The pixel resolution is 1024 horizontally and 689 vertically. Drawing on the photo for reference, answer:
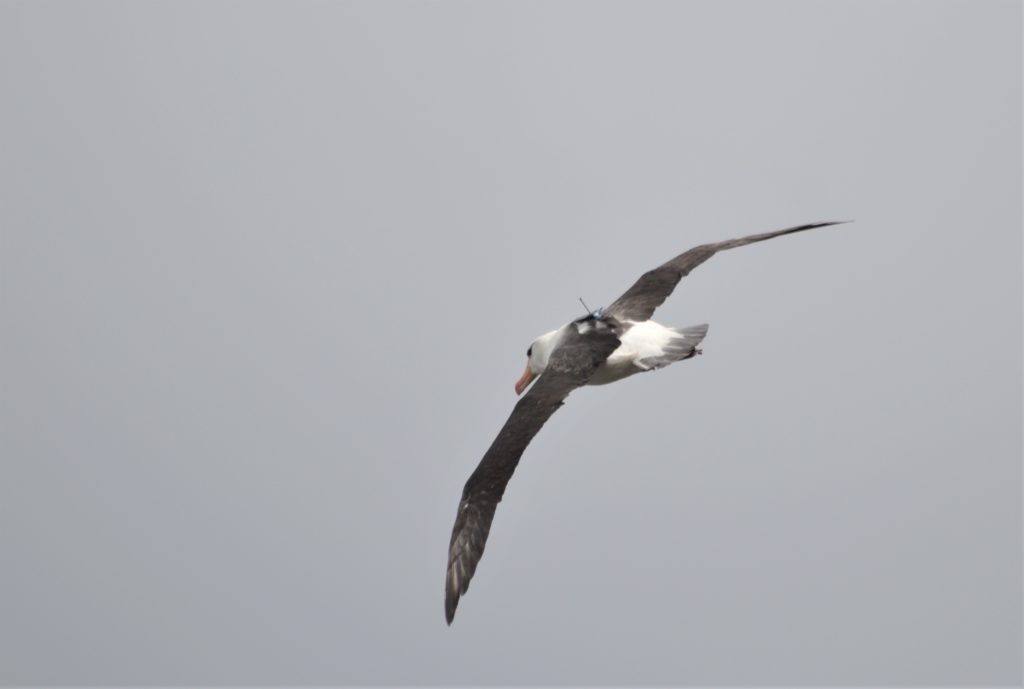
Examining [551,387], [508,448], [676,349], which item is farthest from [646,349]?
[508,448]

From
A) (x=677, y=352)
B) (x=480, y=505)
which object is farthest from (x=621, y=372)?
(x=480, y=505)

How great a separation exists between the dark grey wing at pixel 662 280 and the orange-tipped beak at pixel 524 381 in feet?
3.66

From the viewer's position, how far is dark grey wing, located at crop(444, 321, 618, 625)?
16547 mm

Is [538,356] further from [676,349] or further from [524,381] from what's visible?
[676,349]

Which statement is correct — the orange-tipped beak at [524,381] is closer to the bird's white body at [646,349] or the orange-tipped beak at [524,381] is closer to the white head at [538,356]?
the white head at [538,356]

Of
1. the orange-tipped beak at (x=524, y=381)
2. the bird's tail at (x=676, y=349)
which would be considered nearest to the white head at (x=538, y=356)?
the orange-tipped beak at (x=524, y=381)

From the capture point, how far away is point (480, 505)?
55.2ft

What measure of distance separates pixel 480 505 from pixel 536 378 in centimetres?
193

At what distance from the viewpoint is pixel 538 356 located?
18.0 meters

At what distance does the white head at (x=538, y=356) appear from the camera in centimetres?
1767

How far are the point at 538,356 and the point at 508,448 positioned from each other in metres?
1.57

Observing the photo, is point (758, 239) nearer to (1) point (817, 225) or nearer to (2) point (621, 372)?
(1) point (817, 225)

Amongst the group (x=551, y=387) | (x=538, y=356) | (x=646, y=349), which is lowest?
(x=551, y=387)

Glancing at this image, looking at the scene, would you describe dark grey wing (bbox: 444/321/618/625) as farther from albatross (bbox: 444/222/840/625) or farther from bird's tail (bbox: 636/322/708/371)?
bird's tail (bbox: 636/322/708/371)
